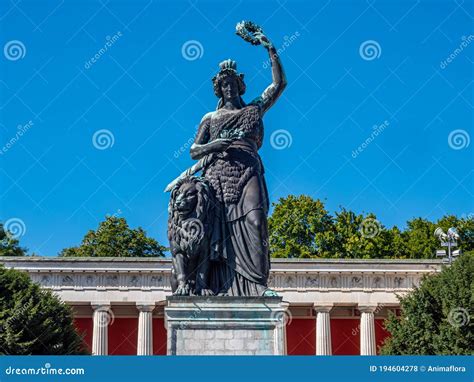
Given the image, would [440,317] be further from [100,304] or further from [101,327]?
[100,304]

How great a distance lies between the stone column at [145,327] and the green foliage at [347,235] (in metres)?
14.1

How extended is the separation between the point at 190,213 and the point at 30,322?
28377 mm

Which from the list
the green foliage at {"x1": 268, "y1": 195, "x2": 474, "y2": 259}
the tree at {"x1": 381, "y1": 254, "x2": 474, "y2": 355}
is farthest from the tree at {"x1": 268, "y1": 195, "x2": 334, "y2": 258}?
the tree at {"x1": 381, "y1": 254, "x2": 474, "y2": 355}

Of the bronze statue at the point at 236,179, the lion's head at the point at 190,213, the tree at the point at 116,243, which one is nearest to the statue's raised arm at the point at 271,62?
the bronze statue at the point at 236,179

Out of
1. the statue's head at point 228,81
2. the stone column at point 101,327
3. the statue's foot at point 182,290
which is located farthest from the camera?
the stone column at point 101,327

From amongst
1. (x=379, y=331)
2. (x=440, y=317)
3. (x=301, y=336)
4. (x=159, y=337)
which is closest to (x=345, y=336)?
(x=379, y=331)

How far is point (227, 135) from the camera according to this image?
1806 cm

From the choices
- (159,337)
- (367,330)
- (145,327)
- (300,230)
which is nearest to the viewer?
(145,327)

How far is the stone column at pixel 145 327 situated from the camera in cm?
5991

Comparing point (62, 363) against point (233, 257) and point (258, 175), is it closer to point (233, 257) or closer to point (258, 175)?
point (233, 257)

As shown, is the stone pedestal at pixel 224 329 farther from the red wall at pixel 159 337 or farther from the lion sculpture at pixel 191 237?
the red wall at pixel 159 337

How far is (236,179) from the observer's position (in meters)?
17.8

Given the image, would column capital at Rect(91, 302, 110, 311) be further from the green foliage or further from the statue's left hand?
the statue's left hand

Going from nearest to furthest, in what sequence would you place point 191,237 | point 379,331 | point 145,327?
point 191,237, point 145,327, point 379,331
